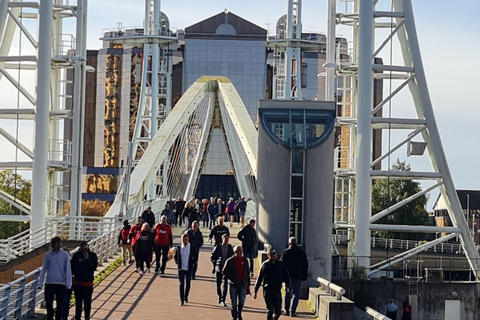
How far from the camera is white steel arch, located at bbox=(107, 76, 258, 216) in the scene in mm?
50062

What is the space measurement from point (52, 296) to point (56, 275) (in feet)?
1.49

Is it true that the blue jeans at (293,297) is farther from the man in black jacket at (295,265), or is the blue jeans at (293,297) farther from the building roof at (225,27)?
the building roof at (225,27)

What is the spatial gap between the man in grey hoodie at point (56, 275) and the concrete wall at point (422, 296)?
16.0m

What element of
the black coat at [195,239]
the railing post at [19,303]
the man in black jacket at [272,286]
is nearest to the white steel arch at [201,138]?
the black coat at [195,239]

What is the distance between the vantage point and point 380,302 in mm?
34875

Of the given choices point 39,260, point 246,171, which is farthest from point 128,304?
point 246,171

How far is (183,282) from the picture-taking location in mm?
23047

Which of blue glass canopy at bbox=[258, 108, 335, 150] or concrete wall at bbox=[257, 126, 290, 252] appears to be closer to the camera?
concrete wall at bbox=[257, 126, 290, 252]

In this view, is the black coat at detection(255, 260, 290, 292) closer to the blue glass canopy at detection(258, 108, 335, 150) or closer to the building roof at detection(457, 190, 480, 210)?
the blue glass canopy at detection(258, 108, 335, 150)

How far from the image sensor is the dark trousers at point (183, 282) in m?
23.0

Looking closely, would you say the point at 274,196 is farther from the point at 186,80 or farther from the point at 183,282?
the point at 186,80

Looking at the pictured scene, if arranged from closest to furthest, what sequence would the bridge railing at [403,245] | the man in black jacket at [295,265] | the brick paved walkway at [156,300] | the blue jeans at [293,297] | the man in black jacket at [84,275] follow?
the man in black jacket at [84,275] < the brick paved walkway at [156,300] < the blue jeans at [293,297] < the man in black jacket at [295,265] < the bridge railing at [403,245]

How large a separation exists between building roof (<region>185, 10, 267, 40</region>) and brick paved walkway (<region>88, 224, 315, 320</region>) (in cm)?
10997

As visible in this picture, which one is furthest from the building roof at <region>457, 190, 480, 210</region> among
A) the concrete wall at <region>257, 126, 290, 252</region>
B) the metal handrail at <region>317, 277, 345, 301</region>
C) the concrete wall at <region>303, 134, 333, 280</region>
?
the metal handrail at <region>317, 277, 345, 301</region>
